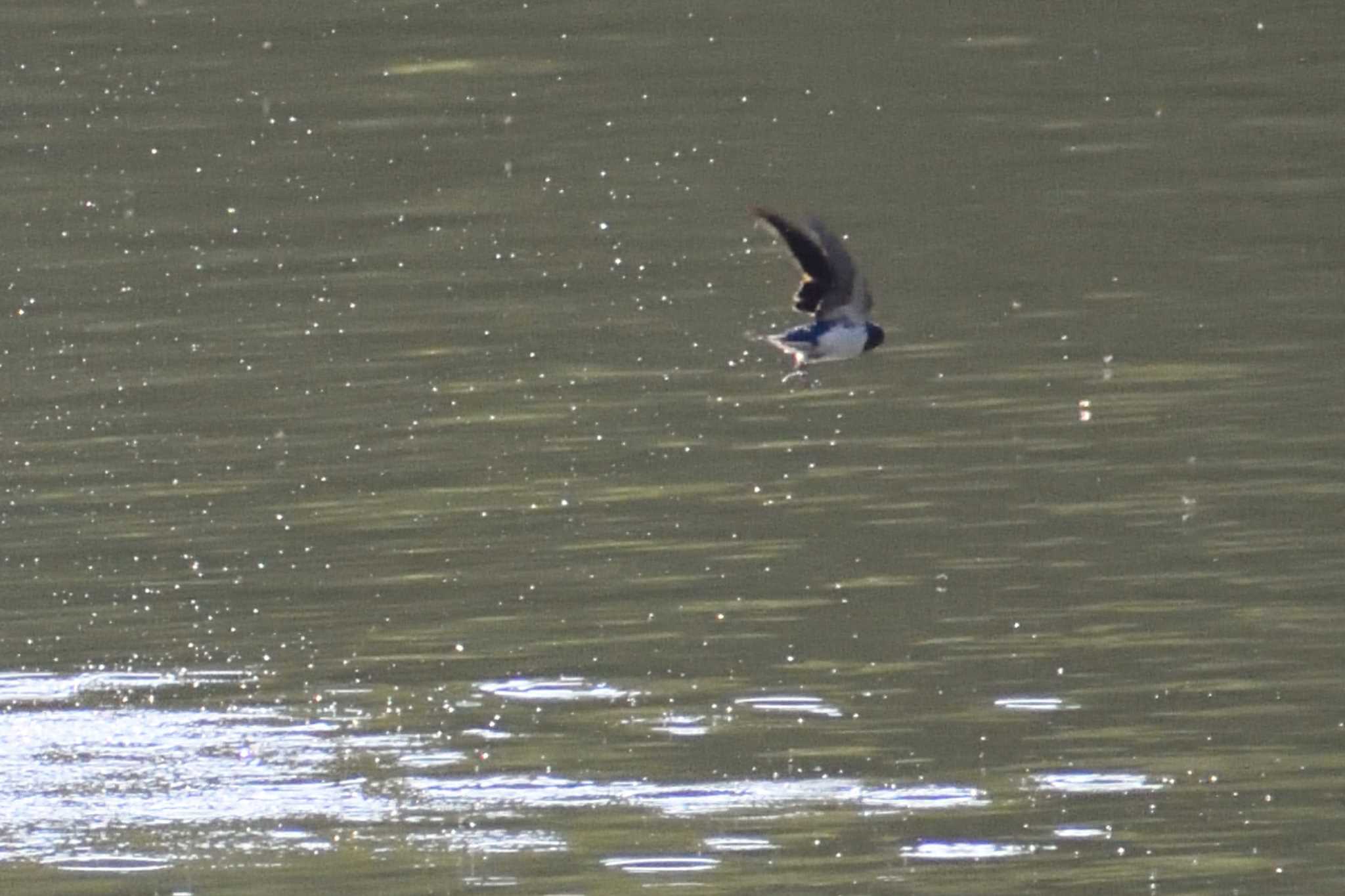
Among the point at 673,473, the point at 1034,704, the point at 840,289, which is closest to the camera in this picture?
the point at 840,289

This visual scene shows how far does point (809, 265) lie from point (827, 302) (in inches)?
9.0

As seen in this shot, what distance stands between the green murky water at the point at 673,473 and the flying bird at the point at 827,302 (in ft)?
5.62

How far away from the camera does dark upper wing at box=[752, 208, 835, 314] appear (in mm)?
12516

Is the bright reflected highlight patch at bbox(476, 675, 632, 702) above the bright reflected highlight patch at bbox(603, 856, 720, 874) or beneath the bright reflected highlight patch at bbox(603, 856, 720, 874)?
above

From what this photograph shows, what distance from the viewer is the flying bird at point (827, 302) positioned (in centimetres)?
1262

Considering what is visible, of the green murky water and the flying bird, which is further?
the green murky water

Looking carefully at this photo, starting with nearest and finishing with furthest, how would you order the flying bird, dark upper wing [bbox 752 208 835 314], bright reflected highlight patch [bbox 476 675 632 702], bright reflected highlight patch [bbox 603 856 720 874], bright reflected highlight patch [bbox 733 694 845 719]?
1. bright reflected highlight patch [bbox 603 856 720 874]
2. dark upper wing [bbox 752 208 835 314]
3. the flying bird
4. bright reflected highlight patch [bbox 733 694 845 719]
5. bright reflected highlight patch [bbox 476 675 632 702]

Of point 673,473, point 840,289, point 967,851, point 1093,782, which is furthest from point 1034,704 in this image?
point 673,473

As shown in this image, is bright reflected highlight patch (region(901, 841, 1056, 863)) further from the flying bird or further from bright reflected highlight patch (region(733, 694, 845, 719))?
the flying bird

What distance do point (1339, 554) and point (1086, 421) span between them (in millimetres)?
2590

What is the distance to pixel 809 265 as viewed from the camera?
12.9 meters

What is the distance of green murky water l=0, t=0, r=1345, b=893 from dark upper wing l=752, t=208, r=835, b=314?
194 cm

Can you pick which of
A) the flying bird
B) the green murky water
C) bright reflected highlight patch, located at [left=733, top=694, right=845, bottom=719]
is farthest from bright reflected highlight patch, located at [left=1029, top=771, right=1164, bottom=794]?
the flying bird

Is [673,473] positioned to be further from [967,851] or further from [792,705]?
[967,851]
